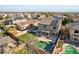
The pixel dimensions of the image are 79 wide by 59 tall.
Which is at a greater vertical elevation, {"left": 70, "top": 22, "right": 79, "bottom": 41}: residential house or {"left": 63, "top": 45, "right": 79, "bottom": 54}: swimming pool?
{"left": 70, "top": 22, "right": 79, "bottom": 41}: residential house

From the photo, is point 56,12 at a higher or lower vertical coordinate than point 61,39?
higher

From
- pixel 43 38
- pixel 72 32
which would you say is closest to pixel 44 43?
pixel 43 38

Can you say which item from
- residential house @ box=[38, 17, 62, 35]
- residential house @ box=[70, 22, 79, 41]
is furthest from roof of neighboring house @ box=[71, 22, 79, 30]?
residential house @ box=[38, 17, 62, 35]

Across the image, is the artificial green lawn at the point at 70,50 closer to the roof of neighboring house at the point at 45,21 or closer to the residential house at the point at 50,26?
the residential house at the point at 50,26

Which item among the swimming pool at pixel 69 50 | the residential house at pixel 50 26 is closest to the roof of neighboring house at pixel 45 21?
the residential house at pixel 50 26

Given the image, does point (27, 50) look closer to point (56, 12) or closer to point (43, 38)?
point (43, 38)

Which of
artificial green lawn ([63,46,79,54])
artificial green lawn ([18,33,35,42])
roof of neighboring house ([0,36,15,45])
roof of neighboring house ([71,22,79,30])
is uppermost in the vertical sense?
roof of neighboring house ([71,22,79,30])

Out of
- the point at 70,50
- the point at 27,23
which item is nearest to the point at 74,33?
the point at 70,50

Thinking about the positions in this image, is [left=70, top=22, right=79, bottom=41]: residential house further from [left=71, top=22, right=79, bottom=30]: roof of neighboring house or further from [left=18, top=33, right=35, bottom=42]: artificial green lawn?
[left=18, top=33, right=35, bottom=42]: artificial green lawn

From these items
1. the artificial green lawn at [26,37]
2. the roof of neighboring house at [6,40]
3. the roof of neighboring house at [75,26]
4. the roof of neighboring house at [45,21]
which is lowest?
the roof of neighboring house at [6,40]

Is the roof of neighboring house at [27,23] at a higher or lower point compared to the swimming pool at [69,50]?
higher
